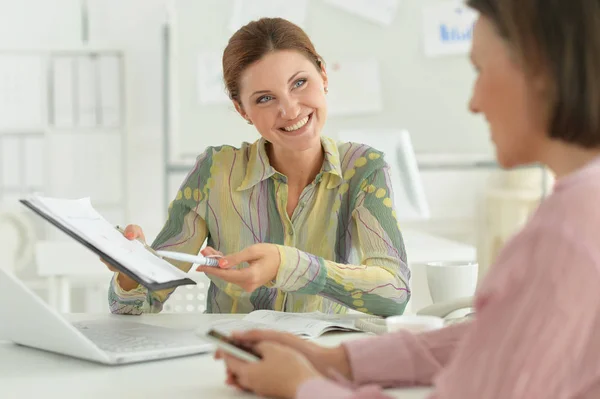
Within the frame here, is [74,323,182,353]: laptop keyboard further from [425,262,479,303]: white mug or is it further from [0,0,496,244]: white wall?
[0,0,496,244]: white wall

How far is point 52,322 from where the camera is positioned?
4.06 feet

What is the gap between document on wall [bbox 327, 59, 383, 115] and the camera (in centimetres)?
370

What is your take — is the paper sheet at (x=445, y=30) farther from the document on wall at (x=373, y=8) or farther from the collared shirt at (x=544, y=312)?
the collared shirt at (x=544, y=312)

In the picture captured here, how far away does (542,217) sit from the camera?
0.73 m

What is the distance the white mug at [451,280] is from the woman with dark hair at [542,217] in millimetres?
789

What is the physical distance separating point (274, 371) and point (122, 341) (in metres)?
0.42

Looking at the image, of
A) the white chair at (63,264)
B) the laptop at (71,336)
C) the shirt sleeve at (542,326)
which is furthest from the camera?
the white chair at (63,264)

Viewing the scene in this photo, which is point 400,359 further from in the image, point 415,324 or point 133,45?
point 133,45

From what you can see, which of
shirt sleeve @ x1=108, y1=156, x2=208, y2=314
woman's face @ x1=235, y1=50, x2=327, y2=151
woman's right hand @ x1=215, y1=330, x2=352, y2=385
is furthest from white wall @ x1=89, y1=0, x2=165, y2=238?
woman's right hand @ x1=215, y1=330, x2=352, y2=385

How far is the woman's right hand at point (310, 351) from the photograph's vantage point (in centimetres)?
107

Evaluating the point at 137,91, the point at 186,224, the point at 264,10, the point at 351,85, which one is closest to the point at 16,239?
the point at 137,91

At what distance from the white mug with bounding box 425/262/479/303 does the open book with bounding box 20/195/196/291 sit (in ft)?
1.73

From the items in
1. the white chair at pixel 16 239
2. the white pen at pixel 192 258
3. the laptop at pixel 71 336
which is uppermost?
the white pen at pixel 192 258

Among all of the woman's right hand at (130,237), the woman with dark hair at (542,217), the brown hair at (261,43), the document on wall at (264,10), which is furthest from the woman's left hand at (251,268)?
the document on wall at (264,10)
